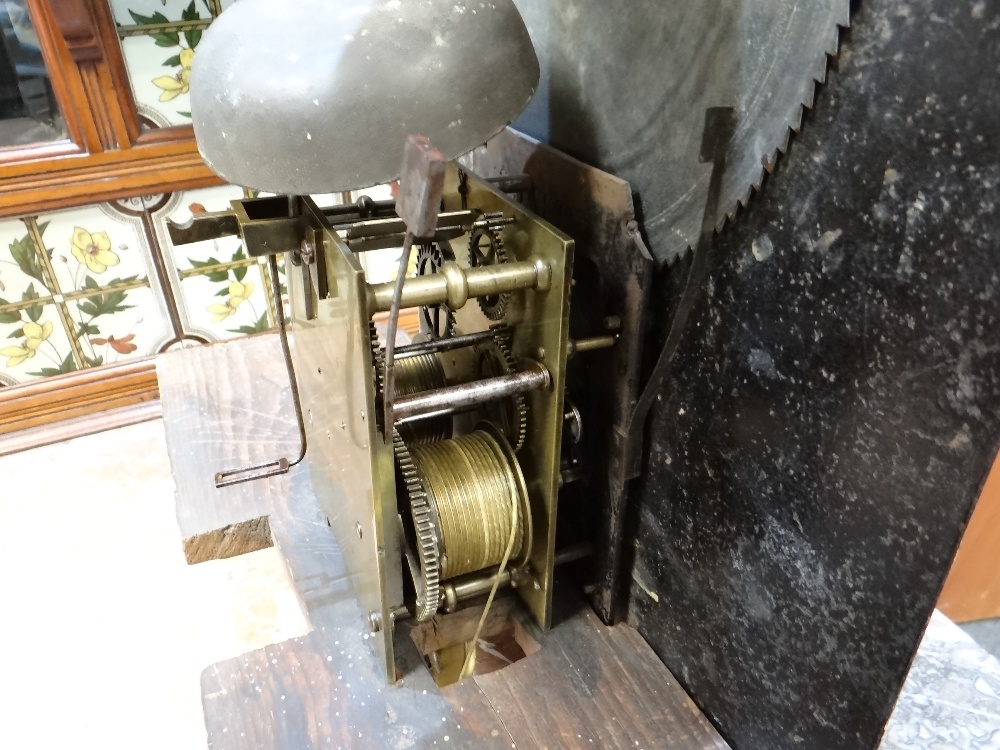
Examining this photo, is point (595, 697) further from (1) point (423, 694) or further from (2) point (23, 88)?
(2) point (23, 88)

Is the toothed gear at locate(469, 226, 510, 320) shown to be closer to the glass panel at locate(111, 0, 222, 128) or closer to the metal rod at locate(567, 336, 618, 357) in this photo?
the metal rod at locate(567, 336, 618, 357)

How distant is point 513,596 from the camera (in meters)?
1.11

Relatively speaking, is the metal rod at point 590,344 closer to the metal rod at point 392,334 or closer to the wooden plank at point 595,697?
the metal rod at point 392,334

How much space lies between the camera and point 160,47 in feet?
6.11

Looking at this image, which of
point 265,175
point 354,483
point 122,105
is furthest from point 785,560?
point 122,105

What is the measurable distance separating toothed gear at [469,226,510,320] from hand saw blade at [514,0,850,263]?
0.14 m

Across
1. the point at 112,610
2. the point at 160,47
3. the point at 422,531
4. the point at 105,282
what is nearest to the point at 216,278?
the point at 105,282

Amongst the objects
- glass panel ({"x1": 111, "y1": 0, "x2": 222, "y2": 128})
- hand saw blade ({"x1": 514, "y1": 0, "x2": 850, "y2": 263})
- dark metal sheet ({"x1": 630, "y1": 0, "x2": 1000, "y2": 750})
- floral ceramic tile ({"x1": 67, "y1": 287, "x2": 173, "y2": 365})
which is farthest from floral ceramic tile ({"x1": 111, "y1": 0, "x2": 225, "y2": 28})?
dark metal sheet ({"x1": 630, "y1": 0, "x2": 1000, "y2": 750})

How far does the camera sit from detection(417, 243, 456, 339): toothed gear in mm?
1083

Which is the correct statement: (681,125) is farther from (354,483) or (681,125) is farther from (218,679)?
(218,679)

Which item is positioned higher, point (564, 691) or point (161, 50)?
point (161, 50)

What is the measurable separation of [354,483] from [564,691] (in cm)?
37

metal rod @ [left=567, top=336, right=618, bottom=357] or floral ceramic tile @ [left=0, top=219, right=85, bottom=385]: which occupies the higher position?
metal rod @ [left=567, top=336, right=618, bottom=357]

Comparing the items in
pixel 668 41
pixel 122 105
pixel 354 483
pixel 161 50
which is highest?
pixel 668 41
